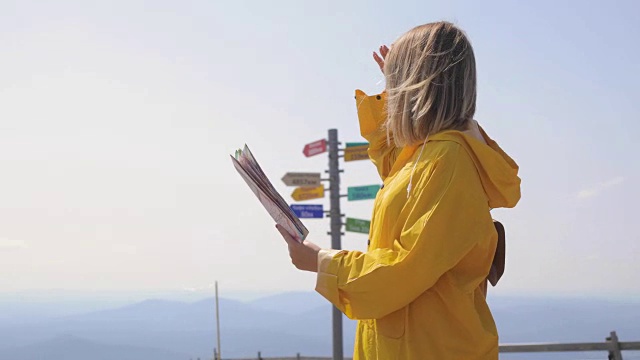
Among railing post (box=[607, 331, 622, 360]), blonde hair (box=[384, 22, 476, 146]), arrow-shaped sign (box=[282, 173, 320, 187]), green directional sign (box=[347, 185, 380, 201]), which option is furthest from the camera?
arrow-shaped sign (box=[282, 173, 320, 187])

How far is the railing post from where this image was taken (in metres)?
9.88

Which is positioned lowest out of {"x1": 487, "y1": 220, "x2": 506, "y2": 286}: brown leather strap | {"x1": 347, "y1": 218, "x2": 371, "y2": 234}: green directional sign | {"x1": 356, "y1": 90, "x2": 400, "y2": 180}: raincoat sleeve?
{"x1": 487, "y1": 220, "x2": 506, "y2": 286}: brown leather strap

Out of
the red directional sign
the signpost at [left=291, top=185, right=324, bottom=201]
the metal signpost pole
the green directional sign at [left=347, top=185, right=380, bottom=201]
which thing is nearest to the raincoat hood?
the green directional sign at [left=347, top=185, right=380, bottom=201]

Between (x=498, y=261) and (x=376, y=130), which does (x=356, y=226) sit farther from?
(x=498, y=261)

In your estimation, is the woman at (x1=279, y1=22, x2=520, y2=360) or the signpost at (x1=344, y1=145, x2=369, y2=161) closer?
the woman at (x1=279, y1=22, x2=520, y2=360)

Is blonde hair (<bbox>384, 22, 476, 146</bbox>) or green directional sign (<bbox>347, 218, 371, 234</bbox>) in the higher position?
green directional sign (<bbox>347, 218, 371, 234</bbox>)

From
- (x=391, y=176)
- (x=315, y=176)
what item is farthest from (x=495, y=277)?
(x=315, y=176)

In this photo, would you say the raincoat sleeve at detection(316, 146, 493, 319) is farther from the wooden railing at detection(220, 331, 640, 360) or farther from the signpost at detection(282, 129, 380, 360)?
the signpost at detection(282, 129, 380, 360)

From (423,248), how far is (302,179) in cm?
1115

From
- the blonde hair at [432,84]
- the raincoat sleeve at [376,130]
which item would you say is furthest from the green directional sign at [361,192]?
the blonde hair at [432,84]

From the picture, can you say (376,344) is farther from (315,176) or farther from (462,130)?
(315,176)

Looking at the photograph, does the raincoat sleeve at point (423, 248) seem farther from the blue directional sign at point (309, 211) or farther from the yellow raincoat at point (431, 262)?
Answer: the blue directional sign at point (309, 211)

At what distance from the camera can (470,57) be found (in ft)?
5.92

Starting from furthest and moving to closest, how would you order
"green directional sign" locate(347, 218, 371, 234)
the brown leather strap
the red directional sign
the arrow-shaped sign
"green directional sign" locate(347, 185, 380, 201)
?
1. the red directional sign
2. "green directional sign" locate(347, 218, 371, 234)
3. the arrow-shaped sign
4. "green directional sign" locate(347, 185, 380, 201)
5. the brown leather strap
